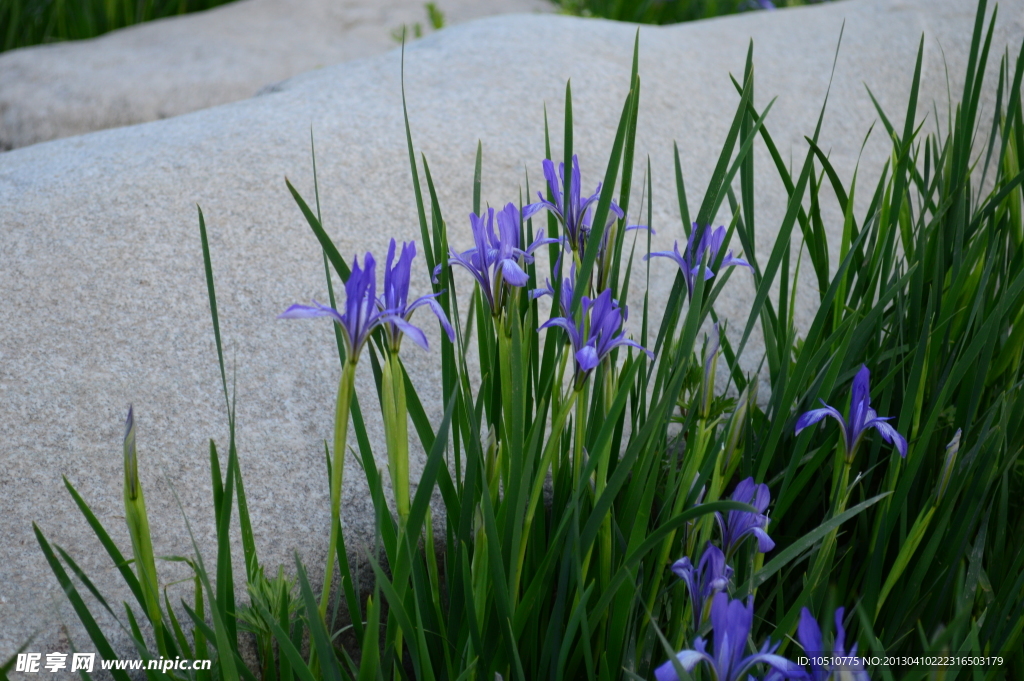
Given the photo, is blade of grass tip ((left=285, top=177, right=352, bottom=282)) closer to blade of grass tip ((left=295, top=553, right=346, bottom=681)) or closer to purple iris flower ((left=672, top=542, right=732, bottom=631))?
blade of grass tip ((left=295, top=553, right=346, bottom=681))

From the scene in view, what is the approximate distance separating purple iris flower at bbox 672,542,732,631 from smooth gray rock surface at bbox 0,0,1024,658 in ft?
1.68

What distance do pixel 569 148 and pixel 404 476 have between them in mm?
438

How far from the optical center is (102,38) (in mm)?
3621

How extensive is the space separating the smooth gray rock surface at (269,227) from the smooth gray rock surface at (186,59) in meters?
1.07

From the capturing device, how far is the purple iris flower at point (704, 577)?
0.66 metres

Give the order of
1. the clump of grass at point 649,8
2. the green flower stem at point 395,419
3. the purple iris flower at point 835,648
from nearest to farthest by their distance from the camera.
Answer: the purple iris flower at point 835,648, the green flower stem at point 395,419, the clump of grass at point 649,8

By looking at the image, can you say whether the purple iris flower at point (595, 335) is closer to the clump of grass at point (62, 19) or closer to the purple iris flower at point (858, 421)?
the purple iris flower at point (858, 421)

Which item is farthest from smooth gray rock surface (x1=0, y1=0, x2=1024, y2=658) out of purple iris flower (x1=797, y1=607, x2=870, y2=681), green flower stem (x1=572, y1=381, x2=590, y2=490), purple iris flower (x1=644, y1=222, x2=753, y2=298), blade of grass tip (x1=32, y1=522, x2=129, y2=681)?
purple iris flower (x1=797, y1=607, x2=870, y2=681)

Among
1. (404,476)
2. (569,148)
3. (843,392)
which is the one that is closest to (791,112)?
(843,392)

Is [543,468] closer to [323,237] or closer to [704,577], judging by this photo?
[704,577]

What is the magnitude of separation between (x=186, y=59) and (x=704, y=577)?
133 inches

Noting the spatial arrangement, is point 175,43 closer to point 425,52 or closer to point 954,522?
point 425,52

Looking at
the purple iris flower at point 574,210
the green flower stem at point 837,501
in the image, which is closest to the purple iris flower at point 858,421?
the green flower stem at point 837,501

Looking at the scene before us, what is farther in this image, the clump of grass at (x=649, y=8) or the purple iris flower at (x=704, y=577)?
the clump of grass at (x=649, y=8)
